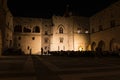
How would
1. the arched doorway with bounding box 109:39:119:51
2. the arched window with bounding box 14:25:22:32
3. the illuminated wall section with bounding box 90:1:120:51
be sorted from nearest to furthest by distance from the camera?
the arched doorway with bounding box 109:39:119:51 < the illuminated wall section with bounding box 90:1:120:51 < the arched window with bounding box 14:25:22:32

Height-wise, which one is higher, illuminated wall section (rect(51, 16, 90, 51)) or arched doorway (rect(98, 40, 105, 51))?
illuminated wall section (rect(51, 16, 90, 51))

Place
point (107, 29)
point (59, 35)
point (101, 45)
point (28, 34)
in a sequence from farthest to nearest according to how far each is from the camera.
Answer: point (28, 34), point (59, 35), point (101, 45), point (107, 29)

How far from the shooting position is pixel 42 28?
5978cm


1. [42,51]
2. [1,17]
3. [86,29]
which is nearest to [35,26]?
[42,51]

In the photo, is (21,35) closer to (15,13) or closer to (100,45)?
(15,13)

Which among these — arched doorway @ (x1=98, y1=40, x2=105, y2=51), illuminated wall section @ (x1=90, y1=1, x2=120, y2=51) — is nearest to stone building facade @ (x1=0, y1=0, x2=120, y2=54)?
illuminated wall section @ (x1=90, y1=1, x2=120, y2=51)

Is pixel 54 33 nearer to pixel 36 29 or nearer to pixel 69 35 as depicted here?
pixel 69 35

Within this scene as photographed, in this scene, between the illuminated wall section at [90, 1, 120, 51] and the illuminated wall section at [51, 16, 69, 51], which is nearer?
the illuminated wall section at [90, 1, 120, 51]

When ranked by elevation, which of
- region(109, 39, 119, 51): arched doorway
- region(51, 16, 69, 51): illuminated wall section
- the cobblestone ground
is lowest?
the cobblestone ground

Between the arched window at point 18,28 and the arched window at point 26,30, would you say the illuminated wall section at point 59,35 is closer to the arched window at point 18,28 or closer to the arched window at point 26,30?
the arched window at point 26,30

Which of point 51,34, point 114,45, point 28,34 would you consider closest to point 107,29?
point 114,45

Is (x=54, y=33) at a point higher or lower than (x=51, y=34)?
higher

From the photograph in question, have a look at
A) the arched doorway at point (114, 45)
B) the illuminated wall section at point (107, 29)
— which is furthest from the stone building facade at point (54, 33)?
the arched doorway at point (114, 45)

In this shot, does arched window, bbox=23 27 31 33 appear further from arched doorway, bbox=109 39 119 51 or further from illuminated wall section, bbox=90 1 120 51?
arched doorway, bbox=109 39 119 51
